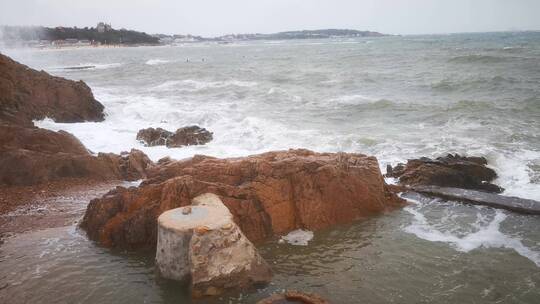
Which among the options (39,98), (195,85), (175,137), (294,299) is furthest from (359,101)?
(294,299)

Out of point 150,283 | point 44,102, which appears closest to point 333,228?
point 150,283

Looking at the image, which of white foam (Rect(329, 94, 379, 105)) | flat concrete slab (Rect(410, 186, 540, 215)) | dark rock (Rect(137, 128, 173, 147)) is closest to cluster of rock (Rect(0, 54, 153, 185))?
dark rock (Rect(137, 128, 173, 147))

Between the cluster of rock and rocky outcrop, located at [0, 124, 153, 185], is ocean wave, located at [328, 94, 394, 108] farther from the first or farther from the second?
rocky outcrop, located at [0, 124, 153, 185]

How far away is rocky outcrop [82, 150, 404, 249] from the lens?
904 cm

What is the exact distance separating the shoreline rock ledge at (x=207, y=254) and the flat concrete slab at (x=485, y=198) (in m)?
6.03

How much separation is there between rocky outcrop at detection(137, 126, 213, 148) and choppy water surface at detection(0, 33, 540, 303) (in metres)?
0.49

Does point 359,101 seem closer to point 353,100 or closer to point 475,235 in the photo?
point 353,100

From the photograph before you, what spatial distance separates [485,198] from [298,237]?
5.26 m

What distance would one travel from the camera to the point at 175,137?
61.8ft

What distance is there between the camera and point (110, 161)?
1370 cm

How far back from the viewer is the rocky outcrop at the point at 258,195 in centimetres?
904

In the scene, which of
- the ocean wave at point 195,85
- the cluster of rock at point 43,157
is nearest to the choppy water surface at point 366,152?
the ocean wave at point 195,85

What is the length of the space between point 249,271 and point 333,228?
9.57 feet

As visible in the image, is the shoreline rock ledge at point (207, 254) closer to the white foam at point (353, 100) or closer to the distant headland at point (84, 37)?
the white foam at point (353, 100)
